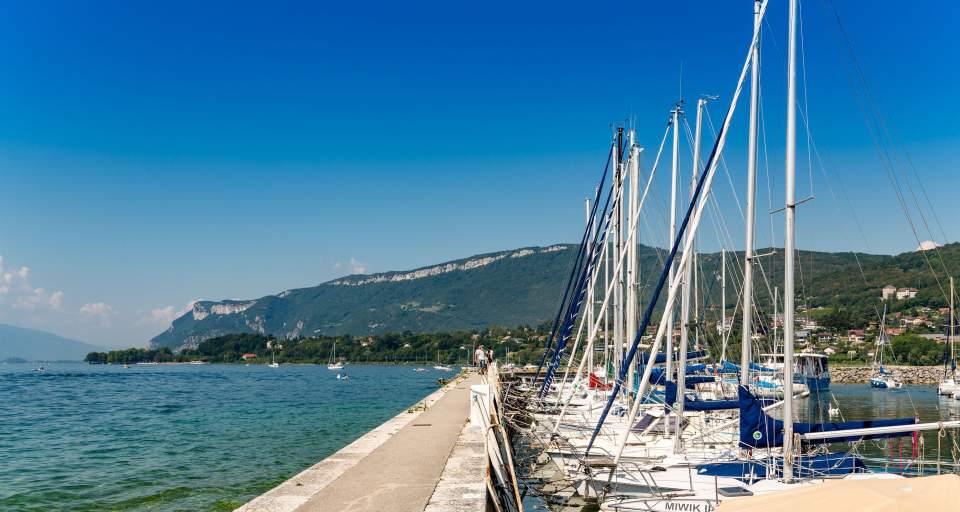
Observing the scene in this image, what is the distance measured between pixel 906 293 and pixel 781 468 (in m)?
117

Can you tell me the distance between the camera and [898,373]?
→ 306 feet

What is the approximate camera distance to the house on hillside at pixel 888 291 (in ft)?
382

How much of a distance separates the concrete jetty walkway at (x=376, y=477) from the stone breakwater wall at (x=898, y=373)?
8997 centimetres

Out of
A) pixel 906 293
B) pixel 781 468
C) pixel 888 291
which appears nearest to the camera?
pixel 781 468

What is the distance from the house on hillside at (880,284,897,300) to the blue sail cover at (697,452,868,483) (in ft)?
363

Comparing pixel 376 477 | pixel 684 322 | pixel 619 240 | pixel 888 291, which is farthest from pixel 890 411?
pixel 888 291

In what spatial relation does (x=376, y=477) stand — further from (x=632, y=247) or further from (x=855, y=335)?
(x=855, y=335)

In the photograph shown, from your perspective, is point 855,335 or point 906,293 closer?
point 906,293

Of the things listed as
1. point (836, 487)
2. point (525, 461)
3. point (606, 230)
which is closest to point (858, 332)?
point (606, 230)

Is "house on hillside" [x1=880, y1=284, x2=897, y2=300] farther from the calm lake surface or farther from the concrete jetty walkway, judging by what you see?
the concrete jetty walkway

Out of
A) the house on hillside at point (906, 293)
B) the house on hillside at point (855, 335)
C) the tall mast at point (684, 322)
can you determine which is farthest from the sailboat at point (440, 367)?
the tall mast at point (684, 322)

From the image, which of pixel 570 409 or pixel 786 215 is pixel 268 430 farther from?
pixel 786 215

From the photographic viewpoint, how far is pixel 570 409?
3073 centimetres

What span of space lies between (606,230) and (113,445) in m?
22.1
